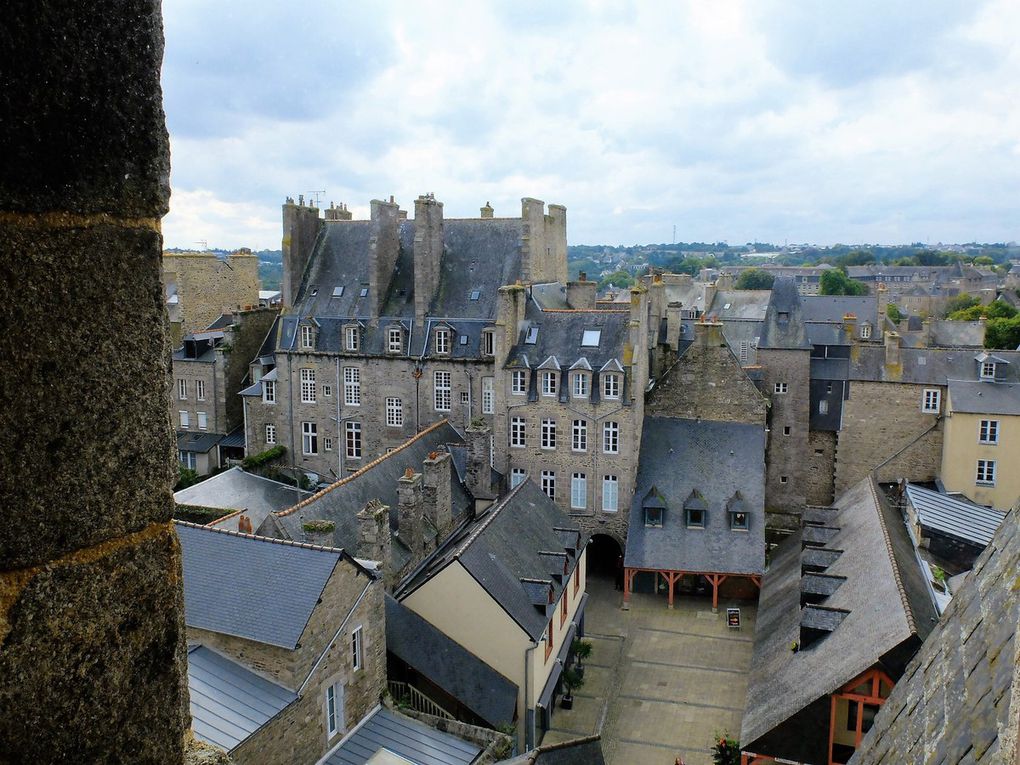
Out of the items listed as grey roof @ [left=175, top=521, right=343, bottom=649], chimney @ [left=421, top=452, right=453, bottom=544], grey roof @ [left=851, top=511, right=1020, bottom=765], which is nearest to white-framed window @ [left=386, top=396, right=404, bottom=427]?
chimney @ [left=421, top=452, right=453, bottom=544]

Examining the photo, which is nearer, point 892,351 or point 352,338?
point 892,351

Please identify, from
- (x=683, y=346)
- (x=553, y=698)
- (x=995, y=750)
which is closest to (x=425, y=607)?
(x=553, y=698)

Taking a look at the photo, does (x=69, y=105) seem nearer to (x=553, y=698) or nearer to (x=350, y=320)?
(x=553, y=698)

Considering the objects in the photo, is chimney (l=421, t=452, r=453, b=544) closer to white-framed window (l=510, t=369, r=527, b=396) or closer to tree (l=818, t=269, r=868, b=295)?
white-framed window (l=510, t=369, r=527, b=396)

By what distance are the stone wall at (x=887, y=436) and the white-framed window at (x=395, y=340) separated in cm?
2037

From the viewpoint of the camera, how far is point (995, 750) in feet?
11.2

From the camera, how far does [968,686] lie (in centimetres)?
458

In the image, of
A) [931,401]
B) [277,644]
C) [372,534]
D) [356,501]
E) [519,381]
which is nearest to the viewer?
[277,644]

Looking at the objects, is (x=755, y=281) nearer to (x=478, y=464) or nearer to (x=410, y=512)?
(x=478, y=464)

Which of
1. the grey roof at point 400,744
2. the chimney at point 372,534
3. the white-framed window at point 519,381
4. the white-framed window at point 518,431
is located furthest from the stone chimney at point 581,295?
the grey roof at point 400,744

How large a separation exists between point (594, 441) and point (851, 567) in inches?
417

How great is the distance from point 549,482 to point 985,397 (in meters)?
18.5

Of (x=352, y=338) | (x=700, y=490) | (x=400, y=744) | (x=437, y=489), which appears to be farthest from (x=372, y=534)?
(x=352, y=338)

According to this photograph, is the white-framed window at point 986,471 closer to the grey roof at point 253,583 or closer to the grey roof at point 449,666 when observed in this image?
the grey roof at point 449,666
